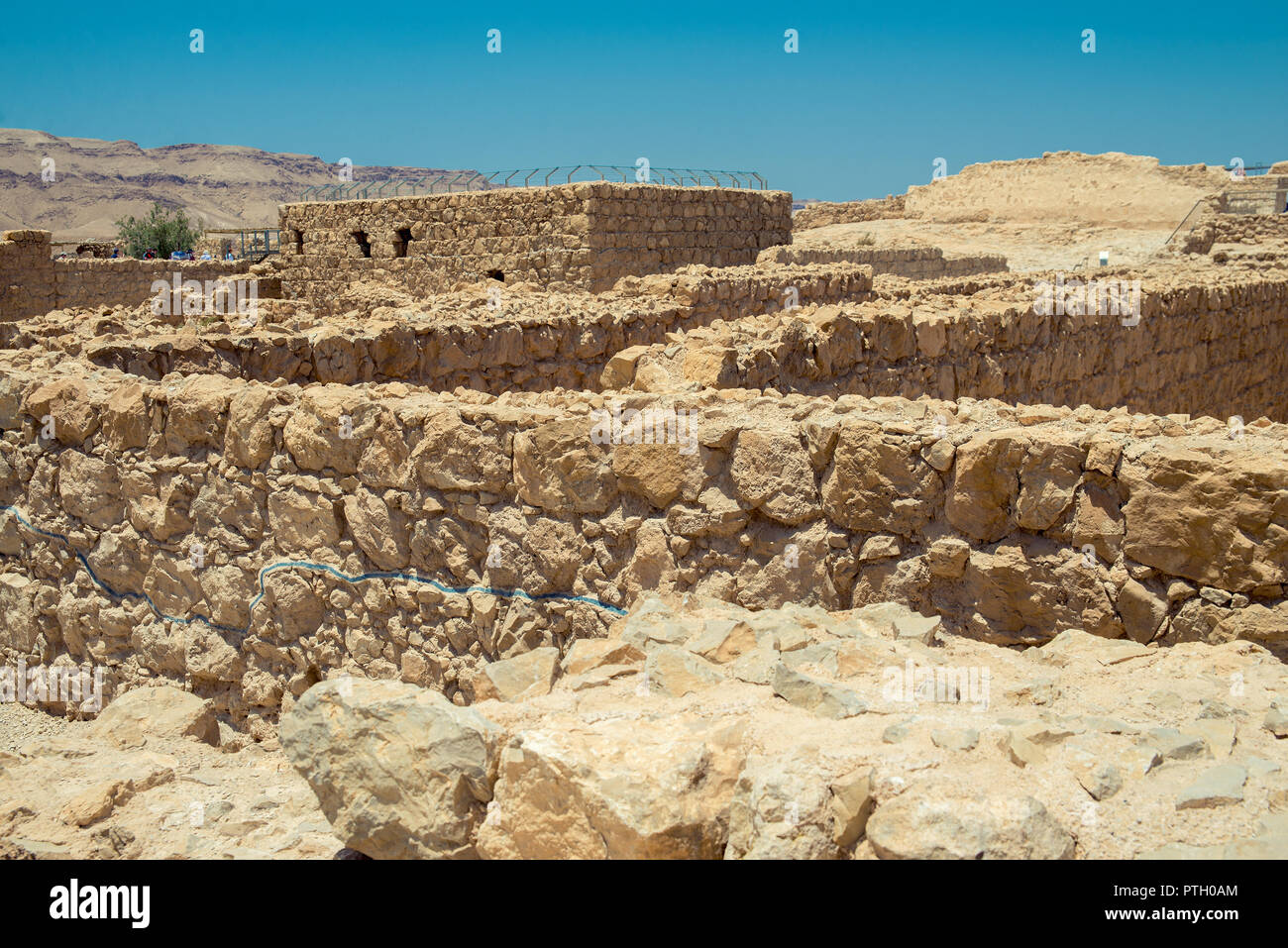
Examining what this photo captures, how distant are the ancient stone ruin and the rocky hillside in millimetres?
65458

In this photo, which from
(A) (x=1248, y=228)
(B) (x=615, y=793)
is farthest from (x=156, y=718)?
(A) (x=1248, y=228)

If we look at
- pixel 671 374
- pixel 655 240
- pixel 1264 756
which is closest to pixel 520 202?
pixel 655 240

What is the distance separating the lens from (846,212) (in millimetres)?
35062

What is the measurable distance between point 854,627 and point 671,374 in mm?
3549

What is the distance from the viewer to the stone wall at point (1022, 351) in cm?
739

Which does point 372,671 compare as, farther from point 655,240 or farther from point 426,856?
point 655,240

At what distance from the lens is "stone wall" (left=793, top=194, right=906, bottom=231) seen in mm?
34719

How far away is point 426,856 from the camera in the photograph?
2703 mm

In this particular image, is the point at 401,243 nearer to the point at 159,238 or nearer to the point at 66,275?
the point at 66,275

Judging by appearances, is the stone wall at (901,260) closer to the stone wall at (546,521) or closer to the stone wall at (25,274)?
the stone wall at (546,521)

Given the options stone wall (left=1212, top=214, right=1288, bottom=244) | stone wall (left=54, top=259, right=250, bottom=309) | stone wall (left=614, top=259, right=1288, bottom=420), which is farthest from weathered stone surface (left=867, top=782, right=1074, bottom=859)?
stone wall (left=1212, top=214, right=1288, bottom=244)

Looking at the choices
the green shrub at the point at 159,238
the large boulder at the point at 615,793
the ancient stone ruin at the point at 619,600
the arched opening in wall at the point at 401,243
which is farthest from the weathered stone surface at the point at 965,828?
the green shrub at the point at 159,238

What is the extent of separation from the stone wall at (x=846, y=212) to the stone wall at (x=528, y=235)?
15772 mm

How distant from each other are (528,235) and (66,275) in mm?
10150
